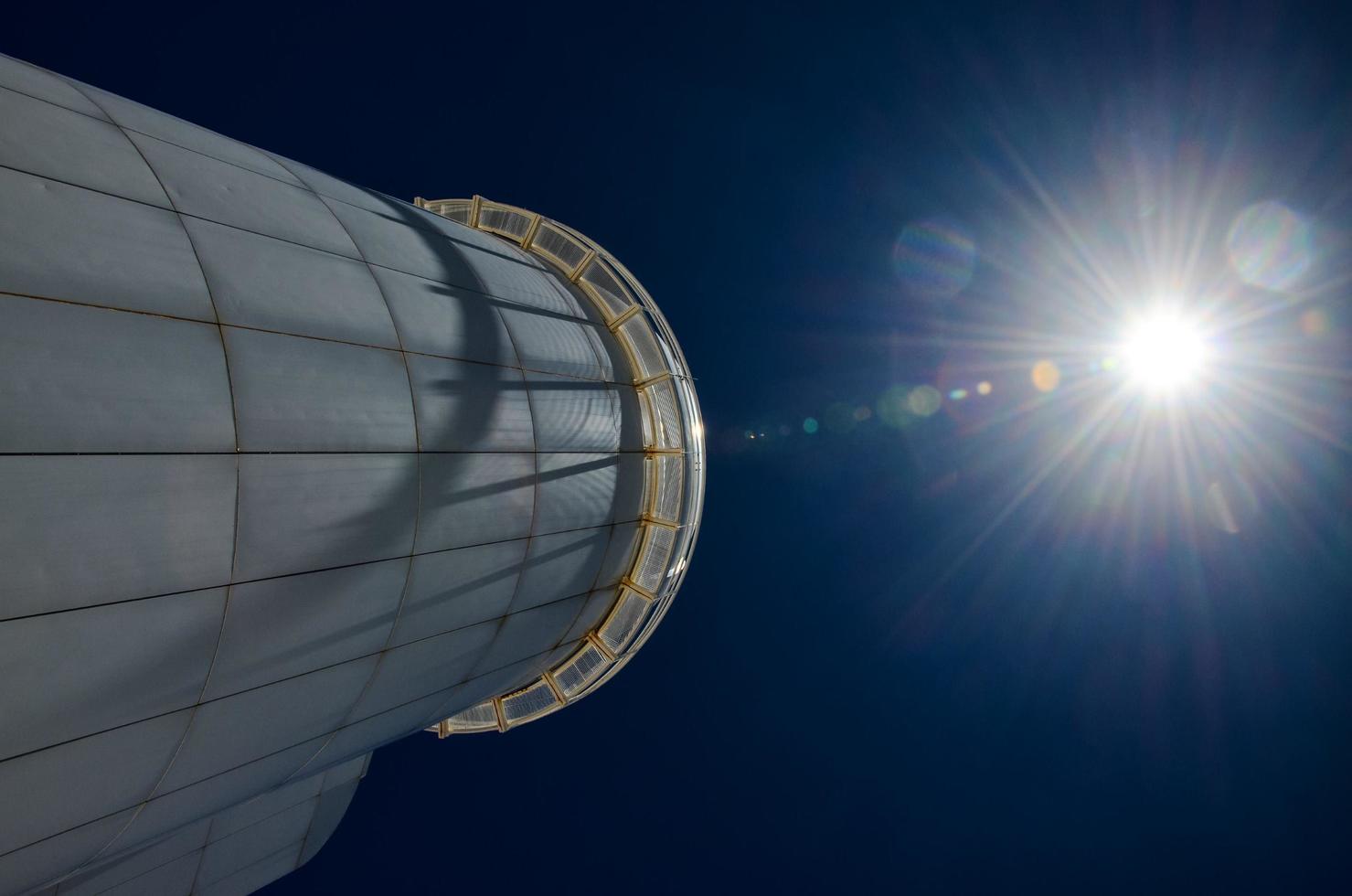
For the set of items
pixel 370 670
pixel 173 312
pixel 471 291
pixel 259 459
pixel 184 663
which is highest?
pixel 471 291

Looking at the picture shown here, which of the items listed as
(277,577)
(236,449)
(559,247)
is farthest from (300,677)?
(559,247)

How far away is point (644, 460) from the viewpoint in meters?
14.4

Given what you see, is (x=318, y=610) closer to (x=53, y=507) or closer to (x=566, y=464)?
(x=53, y=507)

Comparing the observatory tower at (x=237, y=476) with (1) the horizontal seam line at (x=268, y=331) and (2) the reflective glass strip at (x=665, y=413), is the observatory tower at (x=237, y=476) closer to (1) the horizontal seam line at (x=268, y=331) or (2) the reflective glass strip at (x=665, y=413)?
(1) the horizontal seam line at (x=268, y=331)

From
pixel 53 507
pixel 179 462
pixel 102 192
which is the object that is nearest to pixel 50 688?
pixel 53 507

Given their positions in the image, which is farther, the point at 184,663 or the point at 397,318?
the point at 397,318

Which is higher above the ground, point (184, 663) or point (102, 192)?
point (102, 192)

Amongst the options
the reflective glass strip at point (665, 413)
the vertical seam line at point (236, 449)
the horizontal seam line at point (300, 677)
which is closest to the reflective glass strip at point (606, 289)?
→ the reflective glass strip at point (665, 413)

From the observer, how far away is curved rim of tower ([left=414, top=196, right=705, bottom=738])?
14703mm

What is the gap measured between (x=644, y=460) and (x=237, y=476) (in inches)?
336

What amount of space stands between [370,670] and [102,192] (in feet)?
23.3

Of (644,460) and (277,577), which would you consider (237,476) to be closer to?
(277,577)

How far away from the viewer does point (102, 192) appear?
697 cm

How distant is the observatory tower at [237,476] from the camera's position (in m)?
5.98
